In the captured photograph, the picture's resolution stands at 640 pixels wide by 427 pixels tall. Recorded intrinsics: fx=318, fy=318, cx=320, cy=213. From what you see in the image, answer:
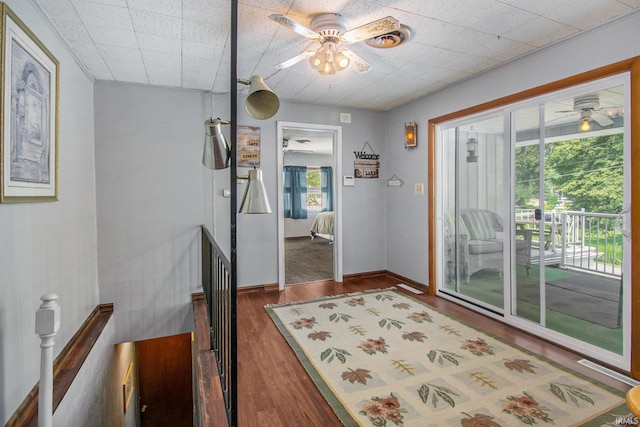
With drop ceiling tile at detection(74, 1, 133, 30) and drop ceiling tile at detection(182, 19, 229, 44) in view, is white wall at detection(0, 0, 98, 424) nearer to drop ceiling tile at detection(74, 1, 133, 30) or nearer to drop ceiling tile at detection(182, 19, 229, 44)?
drop ceiling tile at detection(74, 1, 133, 30)

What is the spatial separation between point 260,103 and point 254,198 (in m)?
0.41

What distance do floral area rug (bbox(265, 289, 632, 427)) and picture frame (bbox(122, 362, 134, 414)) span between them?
7.52ft

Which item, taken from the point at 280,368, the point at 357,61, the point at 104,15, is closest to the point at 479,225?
the point at 357,61

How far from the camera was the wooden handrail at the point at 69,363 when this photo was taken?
5.55 feet

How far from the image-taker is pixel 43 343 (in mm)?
1390

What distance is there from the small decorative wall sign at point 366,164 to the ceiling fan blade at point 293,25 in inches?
94.7

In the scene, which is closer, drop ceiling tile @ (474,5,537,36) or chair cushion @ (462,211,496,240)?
drop ceiling tile @ (474,5,537,36)

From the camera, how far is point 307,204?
9.44 m

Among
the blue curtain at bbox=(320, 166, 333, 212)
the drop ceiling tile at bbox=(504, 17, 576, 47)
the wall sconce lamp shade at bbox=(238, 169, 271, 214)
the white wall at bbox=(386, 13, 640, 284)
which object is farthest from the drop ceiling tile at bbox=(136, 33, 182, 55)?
the blue curtain at bbox=(320, 166, 333, 212)

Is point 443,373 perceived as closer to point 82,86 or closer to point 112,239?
point 112,239

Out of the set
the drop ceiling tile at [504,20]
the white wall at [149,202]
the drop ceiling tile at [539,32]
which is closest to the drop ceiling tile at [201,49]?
the white wall at [149,202]

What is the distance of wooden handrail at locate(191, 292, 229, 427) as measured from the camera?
5.70 feet

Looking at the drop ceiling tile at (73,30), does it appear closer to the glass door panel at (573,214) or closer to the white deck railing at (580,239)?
the glass door panel at (573,214)

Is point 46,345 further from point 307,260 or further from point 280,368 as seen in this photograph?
point 307,260
